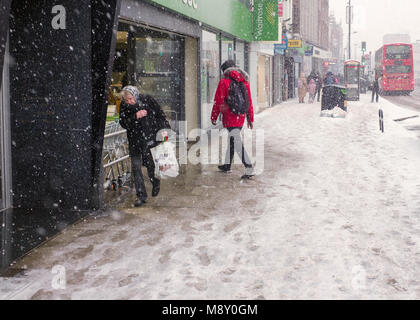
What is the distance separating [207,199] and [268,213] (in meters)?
1.11

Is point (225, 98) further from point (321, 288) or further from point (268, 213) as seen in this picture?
point (321, 288)

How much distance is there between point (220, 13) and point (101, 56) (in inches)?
373

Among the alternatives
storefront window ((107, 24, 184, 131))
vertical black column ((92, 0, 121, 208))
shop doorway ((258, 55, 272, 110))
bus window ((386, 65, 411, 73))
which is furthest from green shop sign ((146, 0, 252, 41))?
bus window ((386, 65, 411, 73))

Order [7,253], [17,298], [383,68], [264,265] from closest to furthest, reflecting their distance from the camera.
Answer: [17,298], [264,265], [7,253], [383,68]

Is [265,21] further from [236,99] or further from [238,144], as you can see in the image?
[238,144]

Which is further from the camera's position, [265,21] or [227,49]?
→ [265,21]

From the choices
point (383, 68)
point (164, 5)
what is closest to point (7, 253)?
point (164, 5)

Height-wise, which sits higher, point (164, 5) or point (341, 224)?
point (164, 5)

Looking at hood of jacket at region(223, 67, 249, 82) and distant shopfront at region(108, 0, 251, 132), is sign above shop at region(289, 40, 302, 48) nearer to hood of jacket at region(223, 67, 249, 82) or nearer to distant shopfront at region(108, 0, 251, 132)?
distant shopfront at region(108, 0, 251, 132)

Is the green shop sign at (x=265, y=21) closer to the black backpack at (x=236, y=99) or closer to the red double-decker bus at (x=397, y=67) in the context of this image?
the black backpack at (x=236, y=99)

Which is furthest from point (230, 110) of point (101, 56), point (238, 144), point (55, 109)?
point (55, 109)

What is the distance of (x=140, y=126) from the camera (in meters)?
Result: 7.22

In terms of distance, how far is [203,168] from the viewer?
10.3 metres

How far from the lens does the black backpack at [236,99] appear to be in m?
9.20
